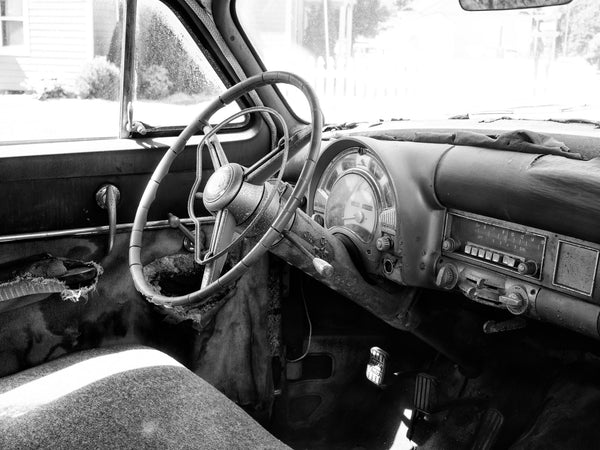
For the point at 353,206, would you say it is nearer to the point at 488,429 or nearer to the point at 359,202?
the point at 359,202

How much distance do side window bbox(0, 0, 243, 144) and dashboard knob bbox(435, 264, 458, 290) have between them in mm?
1180

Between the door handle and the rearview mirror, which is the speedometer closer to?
the rearview mirror

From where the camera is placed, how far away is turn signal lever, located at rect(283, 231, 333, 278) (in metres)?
1.96

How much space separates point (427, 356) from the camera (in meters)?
2.88

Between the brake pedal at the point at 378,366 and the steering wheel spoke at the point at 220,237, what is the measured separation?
37.7 inches

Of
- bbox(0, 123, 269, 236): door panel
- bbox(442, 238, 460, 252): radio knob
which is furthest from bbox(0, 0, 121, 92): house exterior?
bbox(442, 238, 460, 252): radio knob

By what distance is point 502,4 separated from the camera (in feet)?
6.39

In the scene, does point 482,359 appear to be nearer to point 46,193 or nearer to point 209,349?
point 209,349

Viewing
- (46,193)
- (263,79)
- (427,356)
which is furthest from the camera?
(427,356)

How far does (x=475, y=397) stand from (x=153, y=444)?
1.25 metres

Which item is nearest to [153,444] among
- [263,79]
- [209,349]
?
[209,349]

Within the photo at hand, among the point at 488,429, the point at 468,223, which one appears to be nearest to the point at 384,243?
the point at 468,223

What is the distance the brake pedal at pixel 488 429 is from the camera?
8.25 feet

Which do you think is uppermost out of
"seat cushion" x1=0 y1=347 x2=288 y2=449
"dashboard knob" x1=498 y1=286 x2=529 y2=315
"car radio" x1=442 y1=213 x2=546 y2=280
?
"car radio" x1=442 y1=213 x2=546 y2=280
